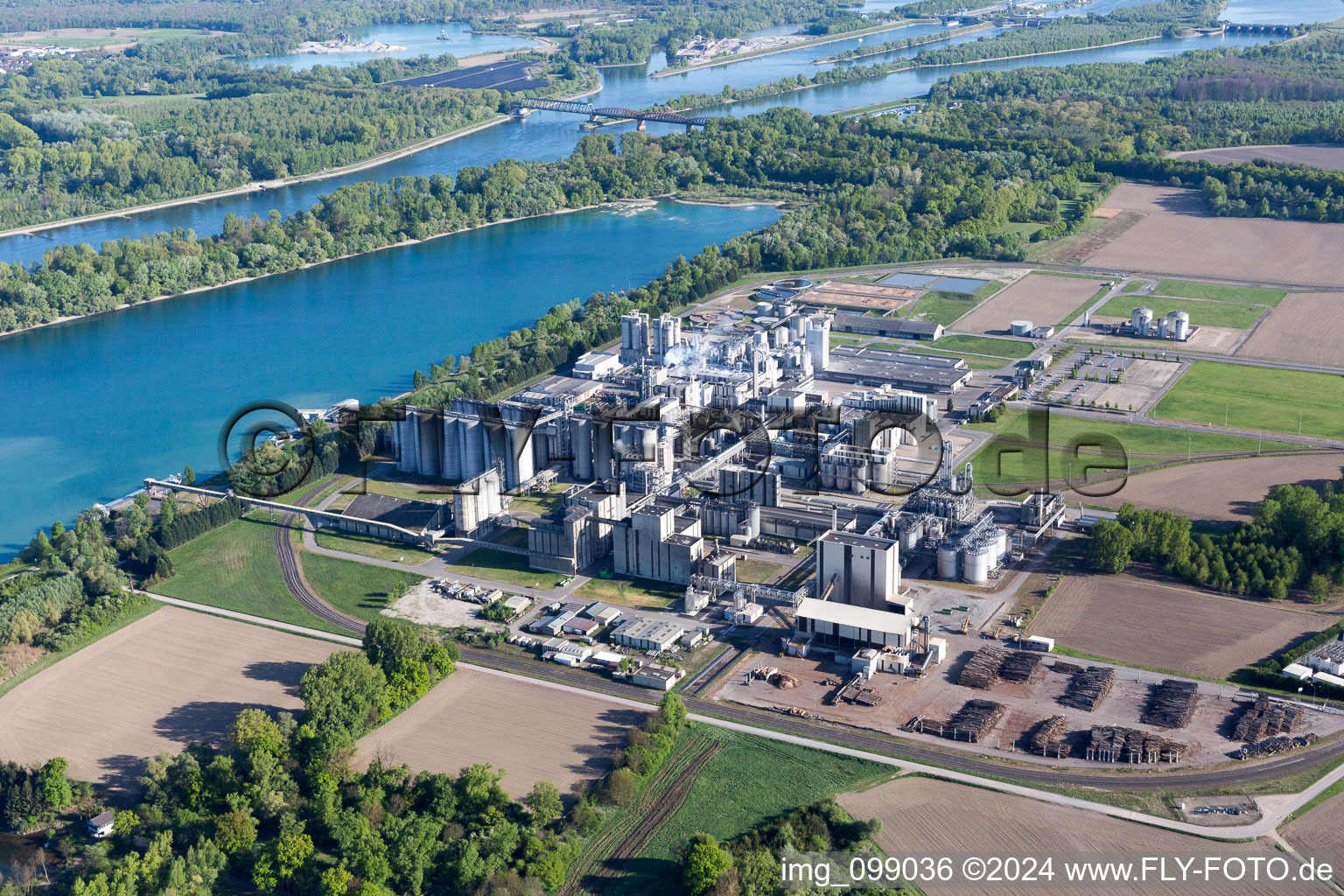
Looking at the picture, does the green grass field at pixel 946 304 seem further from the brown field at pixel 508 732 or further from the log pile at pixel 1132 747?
the brown field at pixel 508 732

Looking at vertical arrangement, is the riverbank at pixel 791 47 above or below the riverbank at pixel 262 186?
above

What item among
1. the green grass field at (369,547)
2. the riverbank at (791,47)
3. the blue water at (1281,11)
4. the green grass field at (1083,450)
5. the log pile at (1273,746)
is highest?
→ the blue water at (1281,11)

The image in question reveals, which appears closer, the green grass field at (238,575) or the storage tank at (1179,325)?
the green grass field at (238,575)

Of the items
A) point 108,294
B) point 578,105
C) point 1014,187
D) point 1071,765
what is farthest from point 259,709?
point 578,105

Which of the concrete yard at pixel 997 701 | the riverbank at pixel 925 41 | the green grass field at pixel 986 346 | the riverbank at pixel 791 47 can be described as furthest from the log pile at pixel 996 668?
the riverbank at pixel 925 41

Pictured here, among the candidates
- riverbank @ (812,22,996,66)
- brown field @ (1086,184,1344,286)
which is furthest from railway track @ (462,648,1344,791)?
riverbank @ (812,22,996,66)

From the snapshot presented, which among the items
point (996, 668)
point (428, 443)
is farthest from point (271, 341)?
point (996, 668)

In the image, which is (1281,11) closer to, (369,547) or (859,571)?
(859,571)
